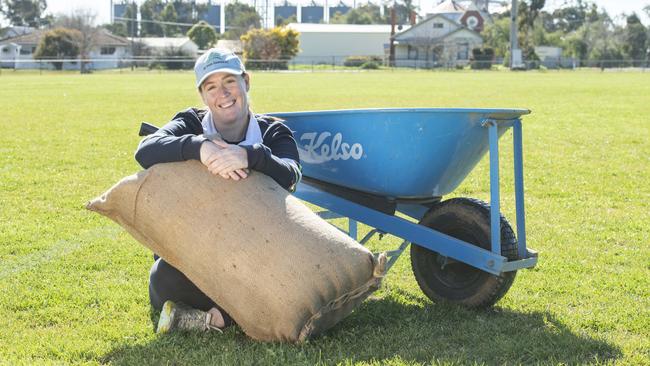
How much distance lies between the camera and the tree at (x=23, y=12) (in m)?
121

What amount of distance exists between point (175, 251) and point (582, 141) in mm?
8978

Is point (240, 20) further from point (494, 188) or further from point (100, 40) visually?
point (494, 188)

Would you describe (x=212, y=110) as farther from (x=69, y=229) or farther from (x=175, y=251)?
(x=69, y=229)

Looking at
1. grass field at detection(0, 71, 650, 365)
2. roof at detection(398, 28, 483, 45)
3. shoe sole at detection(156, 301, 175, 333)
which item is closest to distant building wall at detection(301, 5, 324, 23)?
roof at detection(398, 28, 483, 45)

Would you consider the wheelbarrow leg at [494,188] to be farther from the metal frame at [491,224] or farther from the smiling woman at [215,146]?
A: the smiling woman at [215,146]

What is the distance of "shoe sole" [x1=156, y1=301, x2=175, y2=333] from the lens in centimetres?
357

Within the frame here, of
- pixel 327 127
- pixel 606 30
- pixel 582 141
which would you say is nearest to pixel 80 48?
pixel 606 30

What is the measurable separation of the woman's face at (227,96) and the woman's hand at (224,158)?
0.97 ft

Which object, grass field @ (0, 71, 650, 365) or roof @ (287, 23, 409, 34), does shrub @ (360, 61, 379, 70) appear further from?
grass field @ (0, 71, 650, 365)

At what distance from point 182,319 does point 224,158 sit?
2.49 feet

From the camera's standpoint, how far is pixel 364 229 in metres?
6.04

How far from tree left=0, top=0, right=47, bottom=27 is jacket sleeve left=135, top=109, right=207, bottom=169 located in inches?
5000

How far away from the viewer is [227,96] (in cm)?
362

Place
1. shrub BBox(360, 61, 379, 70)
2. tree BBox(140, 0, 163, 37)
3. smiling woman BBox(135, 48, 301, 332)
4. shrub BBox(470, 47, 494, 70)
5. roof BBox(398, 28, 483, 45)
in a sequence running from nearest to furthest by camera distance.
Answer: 1. smiling woman BBox(135, 48, 301, 332)
2. shrub BBox(360, 61, 379, 70)
3. shrub BBox(470, 47, 494, 70)
4. roof BBox(398, 28, 483, 45)
5. tree BBox(140, 0, 163, 37)
